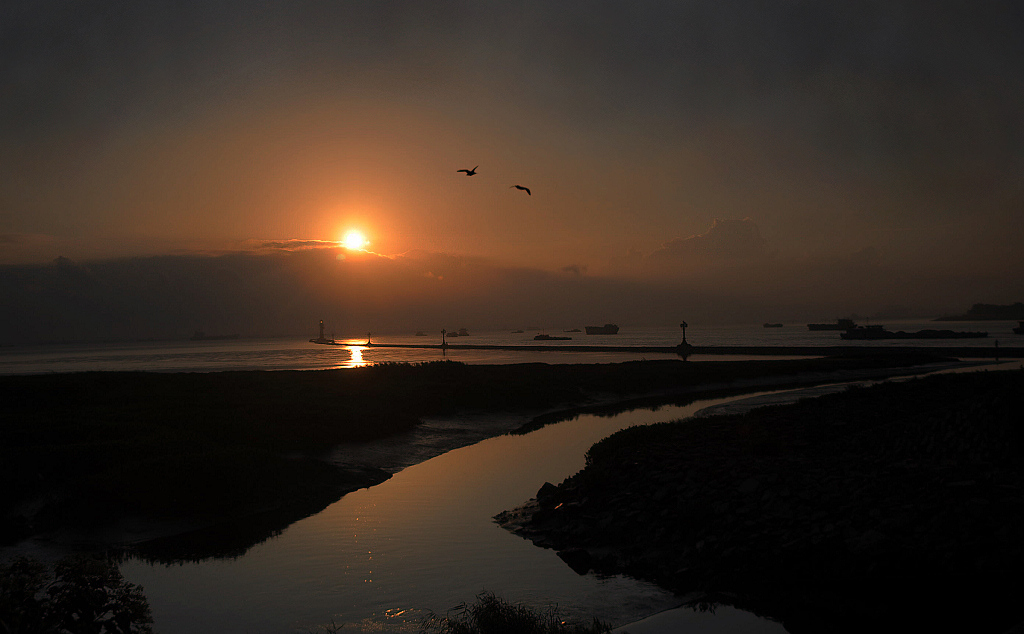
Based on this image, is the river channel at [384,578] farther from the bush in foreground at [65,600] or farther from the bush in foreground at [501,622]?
the bush in foreground at [65,600]

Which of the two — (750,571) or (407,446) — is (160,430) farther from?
(750,571)

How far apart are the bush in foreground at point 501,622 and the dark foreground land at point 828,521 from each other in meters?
2.53

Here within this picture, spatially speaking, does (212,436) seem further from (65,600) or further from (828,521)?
(828,521)

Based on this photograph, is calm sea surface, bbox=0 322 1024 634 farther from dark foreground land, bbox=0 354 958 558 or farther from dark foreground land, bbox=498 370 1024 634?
dark foreground land, bbox=0 354 958 558

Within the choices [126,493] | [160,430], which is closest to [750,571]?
[126,493]

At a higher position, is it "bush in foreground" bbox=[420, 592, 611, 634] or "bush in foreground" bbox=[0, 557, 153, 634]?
"bush in foreground" bbox=[0, 557, 153, 634]

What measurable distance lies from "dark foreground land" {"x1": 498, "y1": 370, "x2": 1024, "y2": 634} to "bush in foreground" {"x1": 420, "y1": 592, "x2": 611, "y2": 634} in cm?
253

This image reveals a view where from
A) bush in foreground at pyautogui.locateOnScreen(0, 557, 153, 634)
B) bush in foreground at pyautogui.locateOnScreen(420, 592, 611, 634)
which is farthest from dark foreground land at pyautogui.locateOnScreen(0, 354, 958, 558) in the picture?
bush in foreground at pyautogui.locateOnScreen(0, 557, 153, 634)

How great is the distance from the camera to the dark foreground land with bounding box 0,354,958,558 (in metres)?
16.3

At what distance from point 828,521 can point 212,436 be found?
22395 mm

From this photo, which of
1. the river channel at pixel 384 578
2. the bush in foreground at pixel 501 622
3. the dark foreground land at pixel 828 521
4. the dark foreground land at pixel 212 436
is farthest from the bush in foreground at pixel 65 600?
the dark foreground land at pixel 828 521

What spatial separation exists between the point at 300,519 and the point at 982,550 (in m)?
14.9

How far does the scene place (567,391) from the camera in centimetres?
4656

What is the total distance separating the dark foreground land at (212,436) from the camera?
53.6 ft
